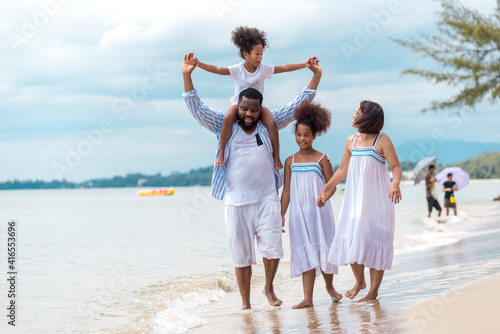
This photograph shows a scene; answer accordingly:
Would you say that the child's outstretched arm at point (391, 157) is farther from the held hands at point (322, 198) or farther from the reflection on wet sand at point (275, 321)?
the reflection on wet sand at point (275, 321)

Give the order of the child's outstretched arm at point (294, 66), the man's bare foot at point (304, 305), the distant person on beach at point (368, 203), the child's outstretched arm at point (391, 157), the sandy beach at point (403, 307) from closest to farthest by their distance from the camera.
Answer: the sandy beach at point (403, 307), the child's outstretched arm at point (391, 157), the distant person on beach at point (368, 203), the man's bare foot at point (304, 305), the child's outstretched arm at point (294, 66)

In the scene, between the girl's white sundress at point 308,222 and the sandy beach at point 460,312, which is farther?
the girl's white sundress at point 308,222

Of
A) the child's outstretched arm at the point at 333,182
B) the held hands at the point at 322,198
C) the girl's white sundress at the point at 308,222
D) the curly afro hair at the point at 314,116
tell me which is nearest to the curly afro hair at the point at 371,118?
the child's outstretched arm at the point at 333,182

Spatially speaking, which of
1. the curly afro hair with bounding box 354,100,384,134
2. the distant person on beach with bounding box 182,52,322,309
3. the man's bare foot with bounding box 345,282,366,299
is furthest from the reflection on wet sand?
the curly afro hair with bounding box 354,100,384,134

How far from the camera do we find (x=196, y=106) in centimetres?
545

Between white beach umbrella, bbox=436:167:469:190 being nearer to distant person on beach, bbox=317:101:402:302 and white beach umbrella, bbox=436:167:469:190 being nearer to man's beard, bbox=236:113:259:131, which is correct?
distant person on beach, bbox=317:101:402:302

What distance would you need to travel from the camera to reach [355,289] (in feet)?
18.0

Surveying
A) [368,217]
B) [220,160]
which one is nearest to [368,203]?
[368,217]

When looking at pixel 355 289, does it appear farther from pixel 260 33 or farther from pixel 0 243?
pixel 0 243

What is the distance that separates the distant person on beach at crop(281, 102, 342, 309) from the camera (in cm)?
549

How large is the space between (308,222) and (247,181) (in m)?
0.72

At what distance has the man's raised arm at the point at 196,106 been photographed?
538 cm

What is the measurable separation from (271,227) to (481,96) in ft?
81.8

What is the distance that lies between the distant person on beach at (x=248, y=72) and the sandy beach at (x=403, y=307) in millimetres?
1443
